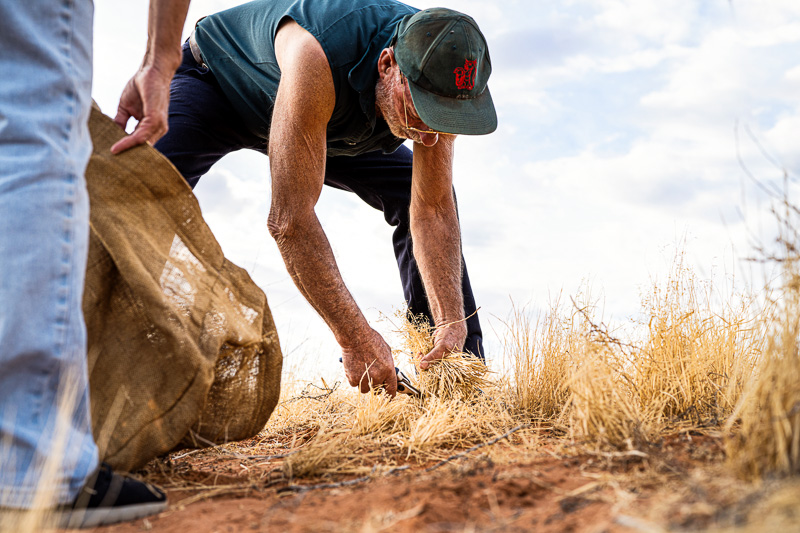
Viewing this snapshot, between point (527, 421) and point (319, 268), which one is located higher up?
point (319, 268)

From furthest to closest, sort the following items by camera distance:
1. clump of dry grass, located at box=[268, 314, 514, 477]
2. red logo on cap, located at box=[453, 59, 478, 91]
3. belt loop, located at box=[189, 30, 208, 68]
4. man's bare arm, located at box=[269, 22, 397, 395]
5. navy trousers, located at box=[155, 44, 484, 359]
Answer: belt loop, located at box=[189, 30, 208, 68] → navy trousers, located at box=[155, 44, 484, 359] → red logo on cap, located at box=[453, 59, 478, 91] → man's bare arm, located at box=[269, 22, 397, 395] → clump of dry grass, located at box=[268, 314, 514, 477]

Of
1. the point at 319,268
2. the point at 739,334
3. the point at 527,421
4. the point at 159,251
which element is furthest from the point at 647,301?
the point at 159,251

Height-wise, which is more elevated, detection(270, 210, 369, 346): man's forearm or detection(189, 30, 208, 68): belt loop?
detection(189, 30, 208, 68): belt loop

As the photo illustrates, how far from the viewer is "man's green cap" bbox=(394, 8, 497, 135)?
8.91 ft

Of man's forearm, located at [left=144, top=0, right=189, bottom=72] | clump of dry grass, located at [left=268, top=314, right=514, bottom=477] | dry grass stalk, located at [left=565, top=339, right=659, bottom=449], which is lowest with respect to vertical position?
clump of dry grass, located at [left=268, top=314, right=514, bottom=477]

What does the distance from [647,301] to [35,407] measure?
2654 millimetres

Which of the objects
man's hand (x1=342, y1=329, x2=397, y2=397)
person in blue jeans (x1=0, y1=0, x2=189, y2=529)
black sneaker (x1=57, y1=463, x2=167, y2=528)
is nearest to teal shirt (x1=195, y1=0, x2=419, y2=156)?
man's hand (x1=342, y1=329, x2=397, y2=397)

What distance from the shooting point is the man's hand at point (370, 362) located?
8.87 feet

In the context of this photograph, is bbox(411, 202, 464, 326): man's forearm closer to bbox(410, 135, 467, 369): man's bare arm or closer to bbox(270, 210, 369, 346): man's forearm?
bbox(410, 135, 467, 369): man's bare arm

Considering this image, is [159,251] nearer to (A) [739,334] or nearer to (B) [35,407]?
(B) [35,407]

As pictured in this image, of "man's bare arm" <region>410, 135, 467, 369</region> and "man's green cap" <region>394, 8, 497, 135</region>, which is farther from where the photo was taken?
"man's bare arm" <region>410, 135, 467, 369</region>

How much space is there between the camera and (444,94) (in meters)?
2.81

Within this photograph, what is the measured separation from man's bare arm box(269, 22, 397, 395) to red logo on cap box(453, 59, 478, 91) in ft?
1.93

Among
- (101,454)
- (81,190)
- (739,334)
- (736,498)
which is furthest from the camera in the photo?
(739,334)
